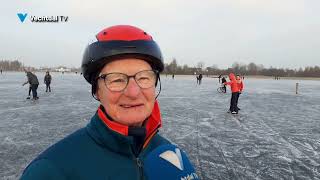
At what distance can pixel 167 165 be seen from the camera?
1620 mm

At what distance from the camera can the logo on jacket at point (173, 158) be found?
1655 mm

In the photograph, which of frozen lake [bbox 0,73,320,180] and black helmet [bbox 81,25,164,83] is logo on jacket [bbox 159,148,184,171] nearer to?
black helmet [bbox 81,25,164,83]

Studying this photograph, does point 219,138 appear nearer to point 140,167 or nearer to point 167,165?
point 167,165

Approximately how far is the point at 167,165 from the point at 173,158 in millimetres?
76

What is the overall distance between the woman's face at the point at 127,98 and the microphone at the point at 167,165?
0.64 feet

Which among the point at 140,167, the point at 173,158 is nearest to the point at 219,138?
the point at 173,158

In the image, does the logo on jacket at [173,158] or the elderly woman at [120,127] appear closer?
the elderly woman at [120,127]

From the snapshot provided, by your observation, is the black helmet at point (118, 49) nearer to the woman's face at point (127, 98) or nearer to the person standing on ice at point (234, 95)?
the woman's face at point (127, 98)

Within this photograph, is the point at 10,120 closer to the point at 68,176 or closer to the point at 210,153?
the point at 210,153

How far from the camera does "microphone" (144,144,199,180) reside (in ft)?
5.07

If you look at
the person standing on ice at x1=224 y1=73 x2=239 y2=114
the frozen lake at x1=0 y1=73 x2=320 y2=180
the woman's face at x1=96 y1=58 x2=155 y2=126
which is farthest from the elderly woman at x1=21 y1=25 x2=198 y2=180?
the person standing on ice at x1=224 y1=73 x2=239 y2=114

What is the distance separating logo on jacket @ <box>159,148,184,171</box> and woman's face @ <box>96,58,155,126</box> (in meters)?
0.22

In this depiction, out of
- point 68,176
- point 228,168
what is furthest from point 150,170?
point 228,168

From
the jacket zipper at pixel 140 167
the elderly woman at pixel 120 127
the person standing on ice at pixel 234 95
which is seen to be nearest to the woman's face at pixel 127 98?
the elderly woman at pixel 120 127
